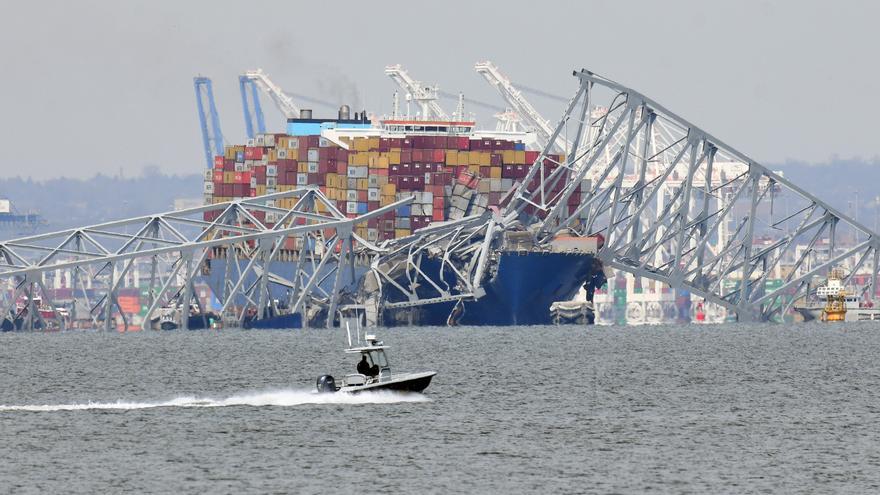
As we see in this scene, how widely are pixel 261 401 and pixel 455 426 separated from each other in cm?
1264

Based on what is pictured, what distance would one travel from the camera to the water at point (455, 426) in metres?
61.4

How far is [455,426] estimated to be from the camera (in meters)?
74.3

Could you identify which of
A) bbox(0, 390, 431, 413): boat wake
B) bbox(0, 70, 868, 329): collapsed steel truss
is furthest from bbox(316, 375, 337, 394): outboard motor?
bbox(0, 70, 868, 329): collapsed steel truss

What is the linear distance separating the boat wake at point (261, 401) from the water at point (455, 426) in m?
0.15

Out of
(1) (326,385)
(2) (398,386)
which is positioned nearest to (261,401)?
(1) (326,385)

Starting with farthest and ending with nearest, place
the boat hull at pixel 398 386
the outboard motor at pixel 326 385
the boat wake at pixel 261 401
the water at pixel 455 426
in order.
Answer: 1. the boat wake at pixel 261 401
2. the outboard motor at pixel 326 385
3. the boat hull at pixel 398 386
4. the water at pixel 455 426

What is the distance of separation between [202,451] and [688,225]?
10978cm

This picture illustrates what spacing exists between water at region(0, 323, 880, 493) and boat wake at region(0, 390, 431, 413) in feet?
0.50

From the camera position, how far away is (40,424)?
249 feet

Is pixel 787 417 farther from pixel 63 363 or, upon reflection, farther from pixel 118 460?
pixel 63 363

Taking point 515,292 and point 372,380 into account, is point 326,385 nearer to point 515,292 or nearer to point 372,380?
point 372,380

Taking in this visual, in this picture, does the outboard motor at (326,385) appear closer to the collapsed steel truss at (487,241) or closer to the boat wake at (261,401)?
the boat wake at (261,401)

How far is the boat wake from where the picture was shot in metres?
78.5

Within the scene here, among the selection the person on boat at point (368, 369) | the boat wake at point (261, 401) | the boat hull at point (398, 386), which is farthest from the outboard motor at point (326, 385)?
the person on boat at point (368, 369)
